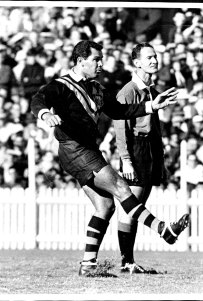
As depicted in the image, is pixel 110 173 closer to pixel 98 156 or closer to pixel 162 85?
pixel 98 156

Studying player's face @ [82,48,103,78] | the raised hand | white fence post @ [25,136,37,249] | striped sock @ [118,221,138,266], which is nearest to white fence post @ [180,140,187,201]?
white fence post @ [25,136,37,249]

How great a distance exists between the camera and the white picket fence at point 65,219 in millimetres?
12445

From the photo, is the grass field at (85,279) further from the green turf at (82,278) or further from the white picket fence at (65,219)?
the white picket fence at (65,219)

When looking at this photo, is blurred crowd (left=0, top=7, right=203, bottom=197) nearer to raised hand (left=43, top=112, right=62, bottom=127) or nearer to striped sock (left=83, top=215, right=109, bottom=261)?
striped sock (left=83, top=215, right=109, bottom=261)

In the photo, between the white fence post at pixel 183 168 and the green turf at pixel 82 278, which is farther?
the white fence post at pixel 183 168

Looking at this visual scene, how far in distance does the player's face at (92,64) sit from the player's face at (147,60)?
24.6 inches

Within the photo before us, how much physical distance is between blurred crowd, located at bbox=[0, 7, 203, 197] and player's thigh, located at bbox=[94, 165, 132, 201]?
5777 mm

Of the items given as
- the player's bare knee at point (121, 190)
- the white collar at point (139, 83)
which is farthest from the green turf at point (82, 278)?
the white collar at point (139, 83)

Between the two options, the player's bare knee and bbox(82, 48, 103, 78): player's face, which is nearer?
the player's bare knee

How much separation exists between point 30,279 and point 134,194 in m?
1.17

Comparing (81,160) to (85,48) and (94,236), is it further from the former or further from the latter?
(85,48)

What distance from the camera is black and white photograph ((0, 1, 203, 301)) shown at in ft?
25.1

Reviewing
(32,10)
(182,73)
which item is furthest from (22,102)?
(182,73)

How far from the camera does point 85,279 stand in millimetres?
7770
